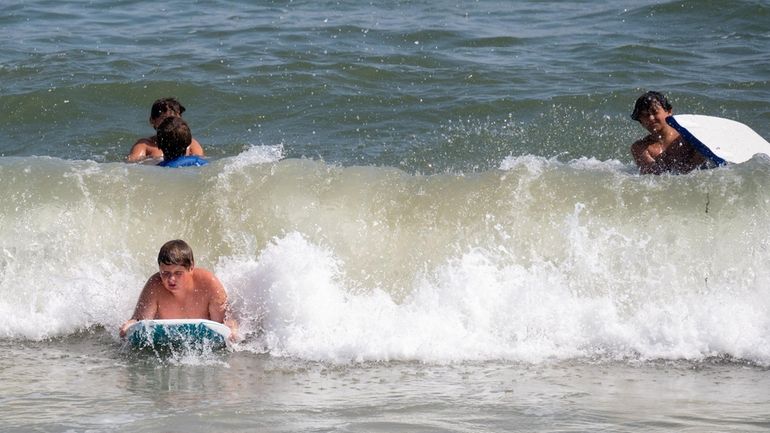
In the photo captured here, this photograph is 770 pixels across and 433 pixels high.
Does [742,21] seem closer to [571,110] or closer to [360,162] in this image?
[571,110]

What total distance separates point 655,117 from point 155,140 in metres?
3.90

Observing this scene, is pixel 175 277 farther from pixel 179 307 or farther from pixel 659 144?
pixel 659 144

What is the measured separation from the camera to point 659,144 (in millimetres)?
8555

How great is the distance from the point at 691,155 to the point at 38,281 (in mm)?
4556

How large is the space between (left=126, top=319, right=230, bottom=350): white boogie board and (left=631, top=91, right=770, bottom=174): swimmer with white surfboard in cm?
366

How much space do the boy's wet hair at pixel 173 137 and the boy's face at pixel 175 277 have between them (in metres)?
1.85

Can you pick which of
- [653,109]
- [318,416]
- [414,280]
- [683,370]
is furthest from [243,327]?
[653,109]

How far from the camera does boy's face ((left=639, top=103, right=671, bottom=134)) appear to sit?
845cm

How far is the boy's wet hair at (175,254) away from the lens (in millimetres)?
6473

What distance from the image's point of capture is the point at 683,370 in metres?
6.23

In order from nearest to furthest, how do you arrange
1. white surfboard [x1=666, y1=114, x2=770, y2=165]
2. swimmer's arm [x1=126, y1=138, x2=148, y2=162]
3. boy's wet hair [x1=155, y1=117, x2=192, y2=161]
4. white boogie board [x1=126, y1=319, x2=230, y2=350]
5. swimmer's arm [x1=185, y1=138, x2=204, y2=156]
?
1. white boogie board [x1=126, y1=319, x2=230, y2=350]
2. white surfboard [x1=666, y1=114, x2=770, y2=165]
3. boy's wet hair [x1=155, y1=117, x2=192, y2=161]
4. swimmer's arm [x1=126, y1=138, x2=148, y2=162]
5. swimmer's arm [x1=185, y1=138, x2=204, y2=156]

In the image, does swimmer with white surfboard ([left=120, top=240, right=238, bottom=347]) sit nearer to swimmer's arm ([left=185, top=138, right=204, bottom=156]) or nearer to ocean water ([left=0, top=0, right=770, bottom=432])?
ocean water ([left=0, top=0, right=770, bottom=432])

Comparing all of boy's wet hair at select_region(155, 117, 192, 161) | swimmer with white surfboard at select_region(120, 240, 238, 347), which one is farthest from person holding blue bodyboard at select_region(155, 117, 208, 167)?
swimmer with white surfboard at select_region(120, 240, 238, 347)

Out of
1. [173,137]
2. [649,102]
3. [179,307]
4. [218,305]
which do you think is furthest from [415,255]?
[649,102]
